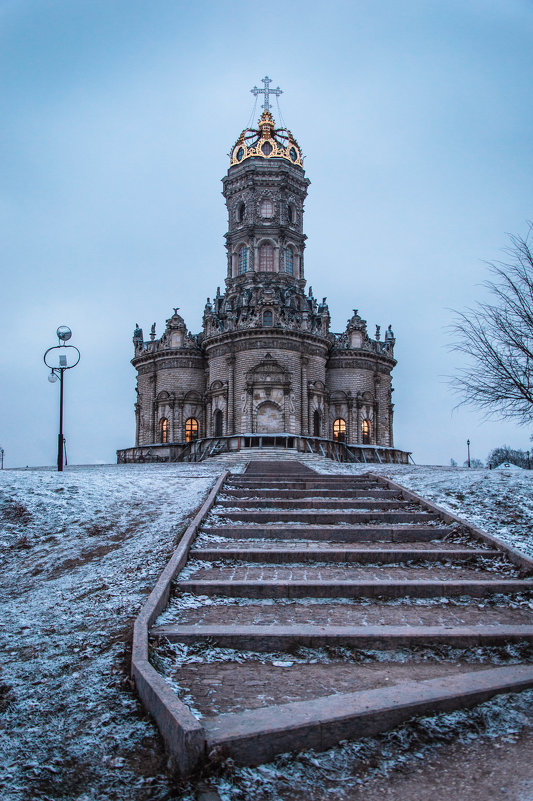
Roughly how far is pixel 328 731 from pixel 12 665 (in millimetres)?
2980

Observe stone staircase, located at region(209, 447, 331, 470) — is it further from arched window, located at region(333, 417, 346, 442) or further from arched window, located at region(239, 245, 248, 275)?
arched window, located at region(239, 245, 248, 275)

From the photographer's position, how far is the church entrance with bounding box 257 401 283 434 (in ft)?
133

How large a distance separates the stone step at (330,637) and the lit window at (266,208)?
44.8 m

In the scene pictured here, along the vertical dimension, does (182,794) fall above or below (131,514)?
below

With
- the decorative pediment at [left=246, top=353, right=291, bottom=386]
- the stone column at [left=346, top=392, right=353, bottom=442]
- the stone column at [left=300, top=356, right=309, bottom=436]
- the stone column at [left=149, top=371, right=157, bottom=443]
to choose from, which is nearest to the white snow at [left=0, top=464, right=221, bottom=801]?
the decorative pediment at [left=246, top=353, right=291, bottom=386]

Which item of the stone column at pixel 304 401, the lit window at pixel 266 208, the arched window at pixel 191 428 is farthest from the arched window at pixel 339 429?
the lit window at pixel 266 208

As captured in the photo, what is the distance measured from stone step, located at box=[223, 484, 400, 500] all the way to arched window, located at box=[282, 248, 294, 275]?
36.0 metres

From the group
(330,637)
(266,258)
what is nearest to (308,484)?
(330,637)

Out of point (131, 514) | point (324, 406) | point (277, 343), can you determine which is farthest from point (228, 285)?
point (131, 514)

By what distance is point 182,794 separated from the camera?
12.7 ft

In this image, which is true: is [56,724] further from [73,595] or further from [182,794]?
[73,595]

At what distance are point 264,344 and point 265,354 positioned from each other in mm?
715

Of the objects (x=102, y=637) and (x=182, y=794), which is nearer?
(x=182, y=794)

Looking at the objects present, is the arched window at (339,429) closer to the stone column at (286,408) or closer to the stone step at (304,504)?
the stone column at (286,408)
